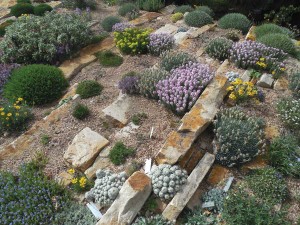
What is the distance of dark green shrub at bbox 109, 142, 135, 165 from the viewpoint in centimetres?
583

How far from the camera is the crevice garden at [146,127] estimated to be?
16.8 ft

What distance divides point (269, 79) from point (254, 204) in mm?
3560

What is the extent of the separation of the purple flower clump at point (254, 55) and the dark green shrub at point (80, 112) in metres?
3.82

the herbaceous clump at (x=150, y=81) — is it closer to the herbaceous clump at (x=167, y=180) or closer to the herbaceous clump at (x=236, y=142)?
the herbaceous clump at (x=236, y=142)

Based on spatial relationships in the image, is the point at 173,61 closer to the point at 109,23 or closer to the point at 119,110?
the point at 119,110

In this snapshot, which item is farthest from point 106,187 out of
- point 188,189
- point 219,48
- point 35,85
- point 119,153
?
point 219,48

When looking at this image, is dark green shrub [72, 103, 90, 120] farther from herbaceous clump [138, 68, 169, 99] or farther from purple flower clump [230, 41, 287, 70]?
purple flower clump [230, 41, 287, 70]

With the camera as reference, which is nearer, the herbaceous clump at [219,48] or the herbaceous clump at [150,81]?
the herbaceous clump at [150,81]

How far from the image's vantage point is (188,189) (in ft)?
16.8

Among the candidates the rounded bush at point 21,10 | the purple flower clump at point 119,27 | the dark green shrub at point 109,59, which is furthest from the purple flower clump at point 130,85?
the rounded bush at point 21,10

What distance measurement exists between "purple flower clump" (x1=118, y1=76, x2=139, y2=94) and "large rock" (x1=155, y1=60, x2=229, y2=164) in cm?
156

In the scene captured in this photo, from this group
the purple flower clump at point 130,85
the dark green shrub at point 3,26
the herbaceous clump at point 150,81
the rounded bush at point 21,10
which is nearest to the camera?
the herbaceous clump at point 150,81

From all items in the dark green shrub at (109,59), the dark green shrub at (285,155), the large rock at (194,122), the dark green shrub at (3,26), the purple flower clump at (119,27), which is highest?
the large rock at (194,122)

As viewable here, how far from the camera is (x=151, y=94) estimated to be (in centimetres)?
701
